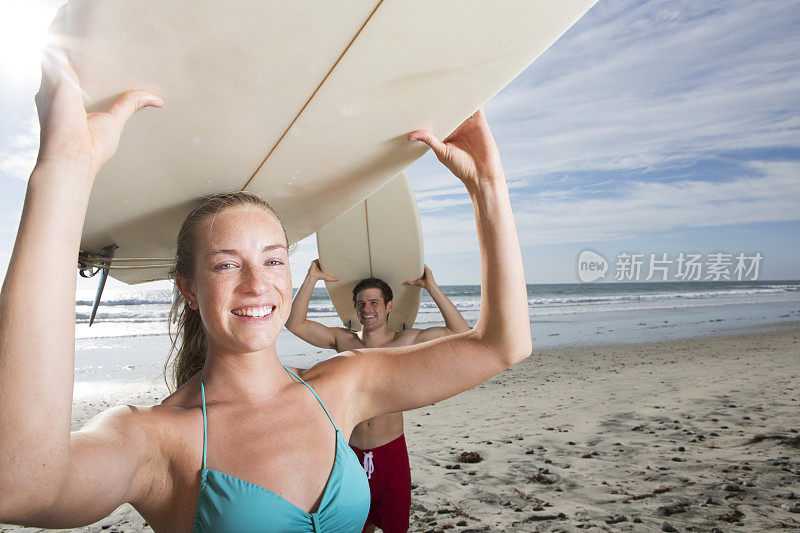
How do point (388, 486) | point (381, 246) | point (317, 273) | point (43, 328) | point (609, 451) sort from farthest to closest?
1. point (609, 451)
2. point (317, 273)
3. point (381, 246)
4. point (388, 486)
5. point (43, 328)

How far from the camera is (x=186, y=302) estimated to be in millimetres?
1786

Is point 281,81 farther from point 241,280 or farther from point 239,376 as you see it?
point 239,376

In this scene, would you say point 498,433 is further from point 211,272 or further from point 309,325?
point 211,272

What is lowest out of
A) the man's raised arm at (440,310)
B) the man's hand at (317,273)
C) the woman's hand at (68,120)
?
the man's raised arm at (440,310)

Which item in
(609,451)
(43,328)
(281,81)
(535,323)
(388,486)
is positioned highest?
(281,81)

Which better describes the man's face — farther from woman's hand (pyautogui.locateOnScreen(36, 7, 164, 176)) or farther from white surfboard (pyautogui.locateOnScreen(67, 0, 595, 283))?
woman's hand (pyautogui.locateOnScreen(36, 7, 164, 176))

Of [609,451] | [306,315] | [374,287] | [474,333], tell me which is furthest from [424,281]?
[474,333]

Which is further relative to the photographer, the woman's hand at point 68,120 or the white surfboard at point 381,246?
the white surfboard at point 381,246

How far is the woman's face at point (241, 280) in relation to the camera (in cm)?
132

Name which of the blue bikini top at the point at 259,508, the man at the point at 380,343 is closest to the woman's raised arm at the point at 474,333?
the blue bikini top at the point at 259,508

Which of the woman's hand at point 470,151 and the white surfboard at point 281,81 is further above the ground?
the white surfboard at point 281,81

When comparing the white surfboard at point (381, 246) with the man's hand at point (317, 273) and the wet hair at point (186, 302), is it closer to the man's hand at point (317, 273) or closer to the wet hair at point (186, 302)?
the man's hand at point (317, 273)

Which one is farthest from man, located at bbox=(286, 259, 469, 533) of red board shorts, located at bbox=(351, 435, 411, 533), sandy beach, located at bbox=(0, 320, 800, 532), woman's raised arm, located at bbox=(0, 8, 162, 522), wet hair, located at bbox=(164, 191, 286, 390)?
woman's raised arm, located at bbox=(0, 8, 162, 522)

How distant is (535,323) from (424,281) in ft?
42.3
